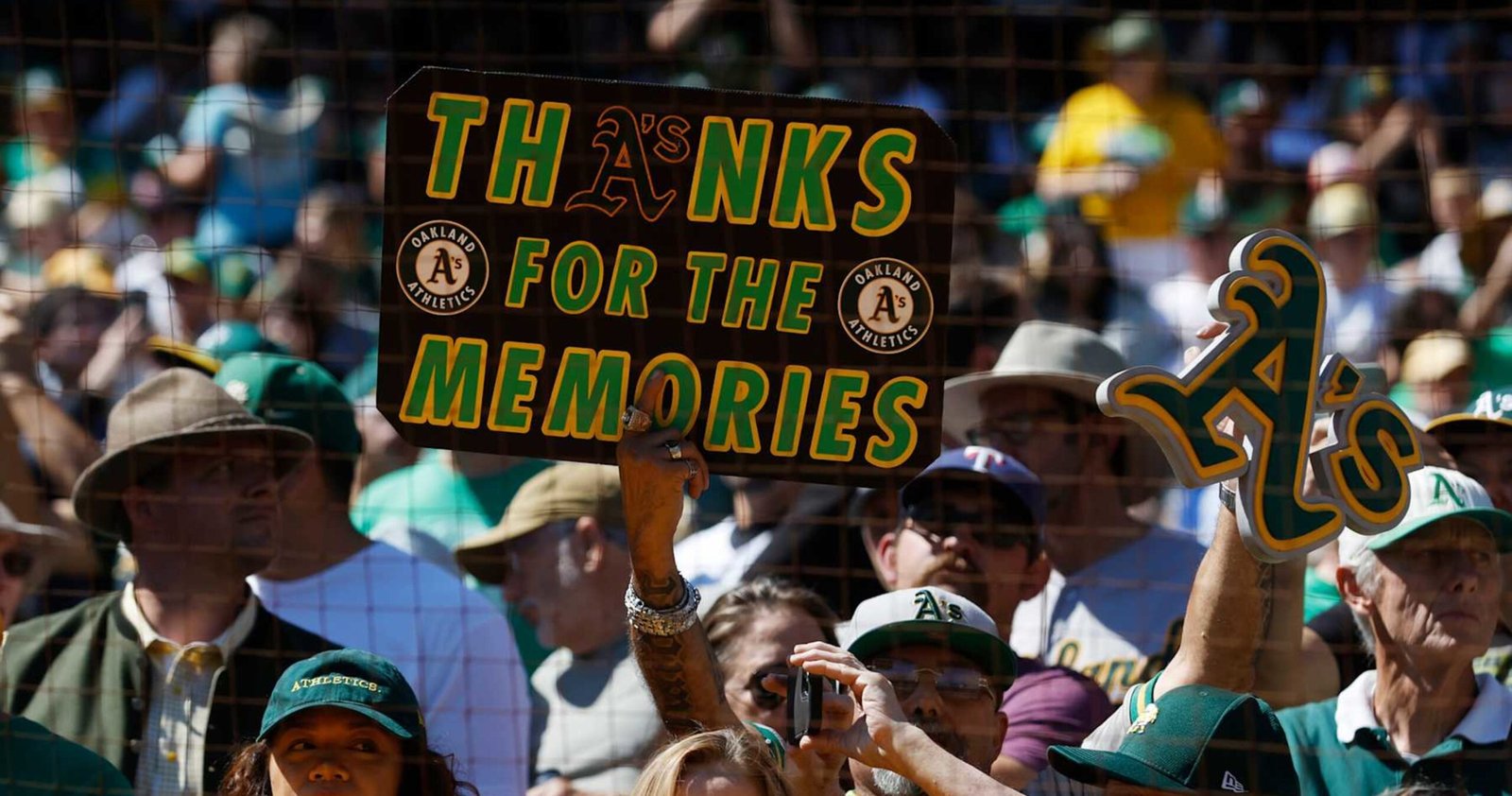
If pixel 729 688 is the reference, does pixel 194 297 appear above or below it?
above

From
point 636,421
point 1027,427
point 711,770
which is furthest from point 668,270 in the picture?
point 1027,427

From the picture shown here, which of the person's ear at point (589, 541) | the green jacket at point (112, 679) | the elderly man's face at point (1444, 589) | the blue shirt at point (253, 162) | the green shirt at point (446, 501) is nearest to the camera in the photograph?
the elderly man's face at point (1444, 589)

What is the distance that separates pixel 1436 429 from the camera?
3.75m

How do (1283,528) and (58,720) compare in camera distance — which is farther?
(58,720)

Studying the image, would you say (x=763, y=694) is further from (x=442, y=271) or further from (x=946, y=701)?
(x=442, y=271)

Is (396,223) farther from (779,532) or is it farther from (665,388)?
(779,532)

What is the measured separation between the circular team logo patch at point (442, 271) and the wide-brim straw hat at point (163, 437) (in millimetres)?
796

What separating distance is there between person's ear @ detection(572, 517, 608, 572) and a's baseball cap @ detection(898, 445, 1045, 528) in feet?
2.81

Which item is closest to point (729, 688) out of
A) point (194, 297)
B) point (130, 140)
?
point (194, 297)

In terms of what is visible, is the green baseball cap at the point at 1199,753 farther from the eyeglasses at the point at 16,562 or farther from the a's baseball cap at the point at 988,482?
the eyeglasses at the point at 16,562

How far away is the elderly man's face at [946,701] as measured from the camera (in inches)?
110

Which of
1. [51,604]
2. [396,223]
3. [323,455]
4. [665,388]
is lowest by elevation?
[51,604]

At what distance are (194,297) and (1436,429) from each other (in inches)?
135

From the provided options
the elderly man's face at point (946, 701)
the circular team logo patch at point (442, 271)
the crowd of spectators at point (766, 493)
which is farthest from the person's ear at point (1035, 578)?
the circular team logo patch at point (442, 271)
